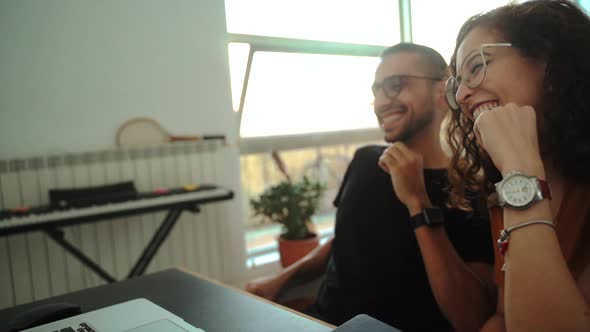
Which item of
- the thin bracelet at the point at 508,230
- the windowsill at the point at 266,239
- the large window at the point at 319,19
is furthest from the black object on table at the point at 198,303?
the large window at the point at 319,19

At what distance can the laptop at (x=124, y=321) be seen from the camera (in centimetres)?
68

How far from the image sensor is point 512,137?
80cm

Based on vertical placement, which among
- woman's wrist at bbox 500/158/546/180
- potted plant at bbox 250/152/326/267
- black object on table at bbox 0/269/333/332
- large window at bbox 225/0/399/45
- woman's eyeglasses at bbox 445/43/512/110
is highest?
large window at bbox 225/0/399/45

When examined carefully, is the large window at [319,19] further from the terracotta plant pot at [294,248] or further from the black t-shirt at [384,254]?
the black t-shirt at [384,254]

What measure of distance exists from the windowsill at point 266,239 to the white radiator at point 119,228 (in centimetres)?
35

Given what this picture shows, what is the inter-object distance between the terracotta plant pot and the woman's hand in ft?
7.10

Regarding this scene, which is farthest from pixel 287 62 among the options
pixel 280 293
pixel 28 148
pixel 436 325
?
pixel 436 325

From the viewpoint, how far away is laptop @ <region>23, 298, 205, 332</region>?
68cm

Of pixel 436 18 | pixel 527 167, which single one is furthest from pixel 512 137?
pixel 436 18

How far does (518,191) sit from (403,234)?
0.61 metres

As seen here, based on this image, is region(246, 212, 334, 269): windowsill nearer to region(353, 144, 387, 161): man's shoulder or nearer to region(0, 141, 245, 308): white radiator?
region(0, 141, 245, 308): white radiator

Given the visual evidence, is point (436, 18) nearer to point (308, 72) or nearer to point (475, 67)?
point (308, 72)

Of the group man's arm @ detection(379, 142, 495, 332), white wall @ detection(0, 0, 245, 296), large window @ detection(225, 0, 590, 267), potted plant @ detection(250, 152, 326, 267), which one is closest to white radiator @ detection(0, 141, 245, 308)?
white wall @ detection(0, 0, 245, 296)

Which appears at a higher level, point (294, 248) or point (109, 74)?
point (109, 74)
